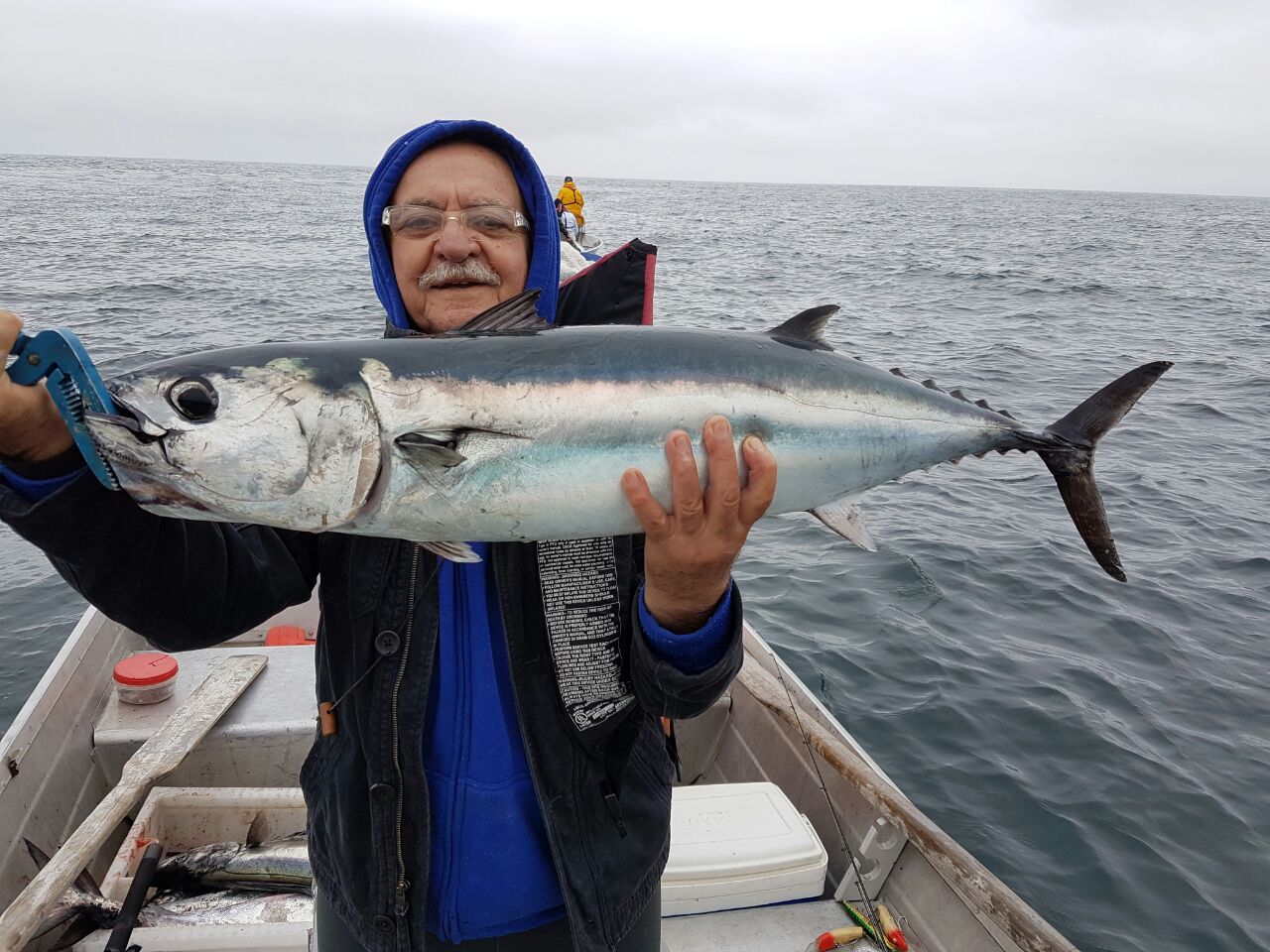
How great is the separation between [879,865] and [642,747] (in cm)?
260

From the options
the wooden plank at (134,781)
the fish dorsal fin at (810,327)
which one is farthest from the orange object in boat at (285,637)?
the fish dorsal fin at (810,327)

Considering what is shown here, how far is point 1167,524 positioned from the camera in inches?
428

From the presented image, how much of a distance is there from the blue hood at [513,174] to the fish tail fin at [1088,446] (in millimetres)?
2106

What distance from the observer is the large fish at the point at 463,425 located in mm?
2016

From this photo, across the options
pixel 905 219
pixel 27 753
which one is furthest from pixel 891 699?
pixel 905 219

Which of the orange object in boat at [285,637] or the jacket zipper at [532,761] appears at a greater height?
the jacket zipper at [532,761]

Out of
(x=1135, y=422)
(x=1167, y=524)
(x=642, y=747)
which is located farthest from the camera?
(x=1135, y=422)

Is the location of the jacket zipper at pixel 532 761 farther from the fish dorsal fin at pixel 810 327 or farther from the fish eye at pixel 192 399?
the fish dorsal fin at pixel 810 327

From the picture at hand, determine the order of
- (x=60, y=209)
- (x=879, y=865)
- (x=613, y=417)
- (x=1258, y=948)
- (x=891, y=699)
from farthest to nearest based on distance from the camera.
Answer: (x=60, y=209), (x=891, y=699), (x=1258, y=948), (x=879, y=865), (x=613, y=417)

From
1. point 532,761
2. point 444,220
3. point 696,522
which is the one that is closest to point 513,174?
point 444,220

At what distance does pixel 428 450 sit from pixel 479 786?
39.2 inches

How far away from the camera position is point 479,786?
2.35m

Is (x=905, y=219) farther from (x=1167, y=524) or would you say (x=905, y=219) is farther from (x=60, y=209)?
(x=1167, y=524)

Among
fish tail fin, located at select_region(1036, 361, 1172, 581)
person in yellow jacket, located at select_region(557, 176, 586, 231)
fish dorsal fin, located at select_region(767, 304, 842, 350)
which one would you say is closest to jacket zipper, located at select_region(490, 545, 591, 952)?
fish dorsal fin, located at select_region(767, 304, 842, 350)
